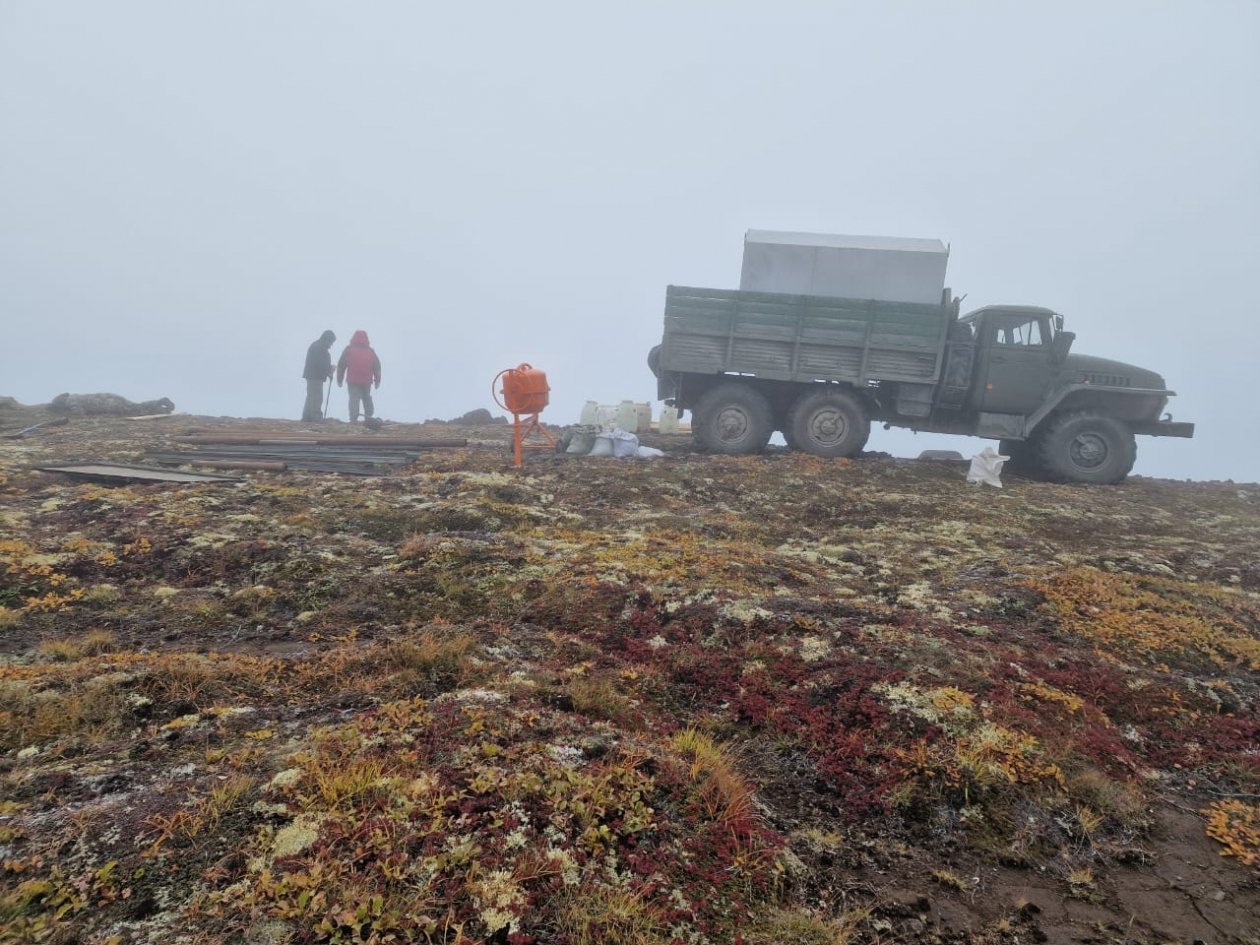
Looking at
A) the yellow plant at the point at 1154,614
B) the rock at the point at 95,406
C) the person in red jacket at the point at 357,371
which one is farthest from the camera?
the person in red jacket at the point at 357,371

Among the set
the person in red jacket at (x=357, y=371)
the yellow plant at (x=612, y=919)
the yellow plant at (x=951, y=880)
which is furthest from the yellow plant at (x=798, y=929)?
the person in red jacket at (x=357, y=371)

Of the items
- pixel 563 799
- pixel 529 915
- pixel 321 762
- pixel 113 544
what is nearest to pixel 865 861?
pixel 563 799

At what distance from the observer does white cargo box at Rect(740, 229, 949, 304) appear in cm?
1134

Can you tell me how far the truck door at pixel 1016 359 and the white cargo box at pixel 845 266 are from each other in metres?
1.25

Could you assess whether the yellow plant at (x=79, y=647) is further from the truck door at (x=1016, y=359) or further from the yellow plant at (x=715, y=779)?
the truck door at (x=1016, y=359)

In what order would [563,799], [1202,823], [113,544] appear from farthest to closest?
[113,544] → [1202,823] → [563,799]

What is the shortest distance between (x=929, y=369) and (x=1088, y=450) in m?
3.18

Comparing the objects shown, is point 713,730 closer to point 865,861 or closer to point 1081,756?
point 865,861

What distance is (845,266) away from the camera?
11.5 meters

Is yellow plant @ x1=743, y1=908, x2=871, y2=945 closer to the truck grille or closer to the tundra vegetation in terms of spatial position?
the tundra vegetation

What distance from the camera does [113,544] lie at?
5.31 meters

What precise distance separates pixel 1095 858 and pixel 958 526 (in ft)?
18.3

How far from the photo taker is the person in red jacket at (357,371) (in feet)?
55.6

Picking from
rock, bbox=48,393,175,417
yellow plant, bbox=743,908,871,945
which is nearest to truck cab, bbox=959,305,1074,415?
yellow plant, bbox=743,908,871,945
